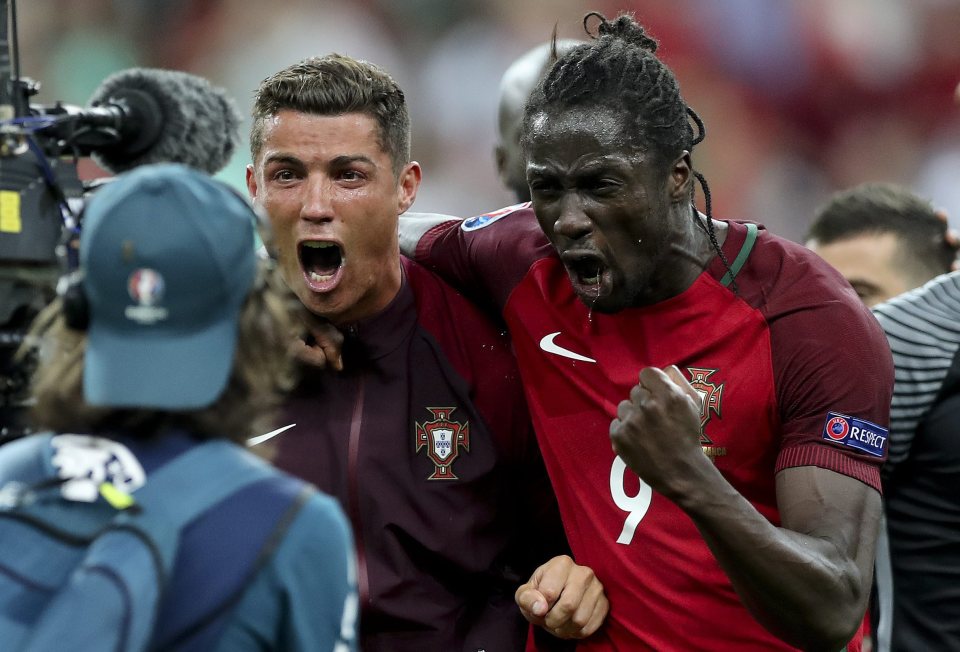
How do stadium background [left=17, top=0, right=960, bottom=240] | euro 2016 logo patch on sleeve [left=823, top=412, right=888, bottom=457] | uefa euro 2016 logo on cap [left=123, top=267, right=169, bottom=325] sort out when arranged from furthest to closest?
stadium background [left=17, top=0, right=960, bottom=240]
euro 2016 logo patch on sleeve [left=823, top=412, right=888, bottom=457]
uefa euro 2016 logo on cap [left=123, top=267, right=169, bottom=325]

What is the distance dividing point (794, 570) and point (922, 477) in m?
0.79

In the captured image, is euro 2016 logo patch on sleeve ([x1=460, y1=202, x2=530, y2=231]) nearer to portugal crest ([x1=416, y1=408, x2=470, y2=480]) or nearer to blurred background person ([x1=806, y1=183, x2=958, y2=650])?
portugal crest ([x1=416, y1=408, x2=470, y2=480])

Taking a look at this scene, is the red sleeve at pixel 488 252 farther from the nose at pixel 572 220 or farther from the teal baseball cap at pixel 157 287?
the teal baseball cap at pixel 157 287

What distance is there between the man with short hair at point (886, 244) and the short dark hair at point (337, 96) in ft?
6.50

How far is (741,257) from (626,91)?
0.45 meters

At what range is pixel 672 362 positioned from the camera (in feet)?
8.86

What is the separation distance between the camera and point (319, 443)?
Answer: 9.25ft

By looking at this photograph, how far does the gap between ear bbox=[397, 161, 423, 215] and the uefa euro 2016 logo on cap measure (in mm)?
1593

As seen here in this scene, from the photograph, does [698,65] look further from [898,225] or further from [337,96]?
[337,96]

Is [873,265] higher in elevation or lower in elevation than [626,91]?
lower

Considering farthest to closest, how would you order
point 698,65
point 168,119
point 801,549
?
point 698,65, point 168,119, point 801,549

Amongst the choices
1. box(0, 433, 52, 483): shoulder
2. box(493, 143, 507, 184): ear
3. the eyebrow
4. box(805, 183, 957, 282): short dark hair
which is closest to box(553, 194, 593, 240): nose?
the eyebrow

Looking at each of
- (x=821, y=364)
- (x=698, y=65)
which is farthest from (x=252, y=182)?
(x=698, y=65)

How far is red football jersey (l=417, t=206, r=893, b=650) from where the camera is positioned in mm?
2533
